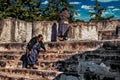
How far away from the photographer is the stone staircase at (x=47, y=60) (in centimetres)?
817

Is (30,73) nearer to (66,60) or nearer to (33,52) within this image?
(33,52)

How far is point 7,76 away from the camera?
8.55 m

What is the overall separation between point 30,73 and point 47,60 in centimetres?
79

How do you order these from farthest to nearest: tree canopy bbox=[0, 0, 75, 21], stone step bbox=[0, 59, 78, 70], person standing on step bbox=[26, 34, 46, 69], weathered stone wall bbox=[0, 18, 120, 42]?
tree canopy bbox=[0, 0, 75, 21], weathered stone wall bbox=[0, 18, 120, 42], person standing on step bbox=[26, 34, 46, 69], stone step bbox=[0, 59, 78, 70]

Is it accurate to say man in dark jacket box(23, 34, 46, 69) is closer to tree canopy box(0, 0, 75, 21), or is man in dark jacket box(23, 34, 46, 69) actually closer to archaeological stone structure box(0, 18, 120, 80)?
archaeological stone structure box(0, 18, 120, 80)

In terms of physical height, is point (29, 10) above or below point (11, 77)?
above

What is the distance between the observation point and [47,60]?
8891 millimetres

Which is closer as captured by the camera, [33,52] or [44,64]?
[44,64]

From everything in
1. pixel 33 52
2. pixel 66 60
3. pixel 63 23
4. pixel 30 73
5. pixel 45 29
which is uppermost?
pixel 63 23

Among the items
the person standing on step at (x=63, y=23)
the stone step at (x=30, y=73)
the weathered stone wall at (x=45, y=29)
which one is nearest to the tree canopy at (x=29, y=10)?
the weathered stone wall at (x=45, y=29)

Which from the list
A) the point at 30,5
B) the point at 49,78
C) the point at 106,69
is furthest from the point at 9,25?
the point at 30,5

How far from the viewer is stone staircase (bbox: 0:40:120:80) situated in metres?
8.17

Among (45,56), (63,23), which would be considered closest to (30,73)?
(45,56)

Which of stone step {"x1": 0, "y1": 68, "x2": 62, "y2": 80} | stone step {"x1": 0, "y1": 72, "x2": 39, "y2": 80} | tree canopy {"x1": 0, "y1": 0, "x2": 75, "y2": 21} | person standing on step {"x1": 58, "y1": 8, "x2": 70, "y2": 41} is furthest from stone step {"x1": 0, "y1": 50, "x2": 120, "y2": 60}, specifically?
tree canopy {"x1": 0, "y1": 0, "x2": 75, "y2": 21}
